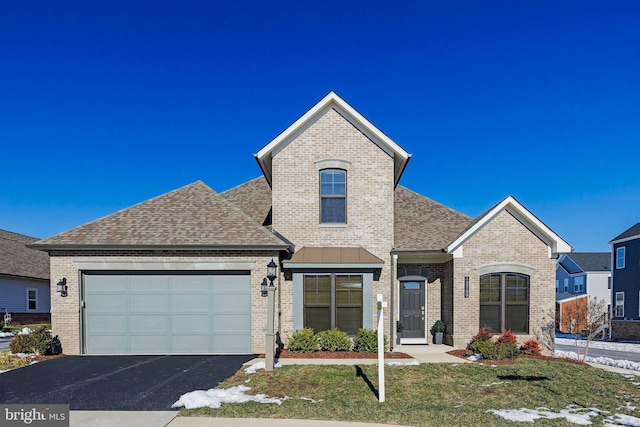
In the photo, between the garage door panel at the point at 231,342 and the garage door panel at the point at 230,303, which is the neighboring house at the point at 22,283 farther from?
the garage door panel at the point at 231,342

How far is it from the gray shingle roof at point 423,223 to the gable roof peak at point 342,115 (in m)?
2.86

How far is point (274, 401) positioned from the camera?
7.20 m

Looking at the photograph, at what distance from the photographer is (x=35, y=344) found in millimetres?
11383

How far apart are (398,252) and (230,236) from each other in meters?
5.89

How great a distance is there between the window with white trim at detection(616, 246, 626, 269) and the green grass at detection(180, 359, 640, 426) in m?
20.6

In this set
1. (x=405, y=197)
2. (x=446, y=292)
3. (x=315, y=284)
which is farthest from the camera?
(x=405, y=197)

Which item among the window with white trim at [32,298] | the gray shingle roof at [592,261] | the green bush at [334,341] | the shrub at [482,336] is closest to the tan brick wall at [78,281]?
the green bush at [334,341]

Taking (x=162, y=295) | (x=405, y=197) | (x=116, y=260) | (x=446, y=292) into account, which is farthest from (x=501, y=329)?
(x=116, y=260)

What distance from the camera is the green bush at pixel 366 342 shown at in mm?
12008

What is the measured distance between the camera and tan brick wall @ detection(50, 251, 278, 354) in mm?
11695

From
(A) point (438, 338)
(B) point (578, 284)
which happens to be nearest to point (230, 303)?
(A) point (438, 338)

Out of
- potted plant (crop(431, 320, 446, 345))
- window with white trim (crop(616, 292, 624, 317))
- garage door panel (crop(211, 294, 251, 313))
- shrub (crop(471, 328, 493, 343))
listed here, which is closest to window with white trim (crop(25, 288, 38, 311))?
garage door panel (crop(211, 294, 251, 313))

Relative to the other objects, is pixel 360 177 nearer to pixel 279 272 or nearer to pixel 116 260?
pixel 279 272

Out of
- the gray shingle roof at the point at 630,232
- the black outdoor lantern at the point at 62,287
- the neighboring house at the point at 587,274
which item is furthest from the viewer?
the neighboring house at the point at 587,274
